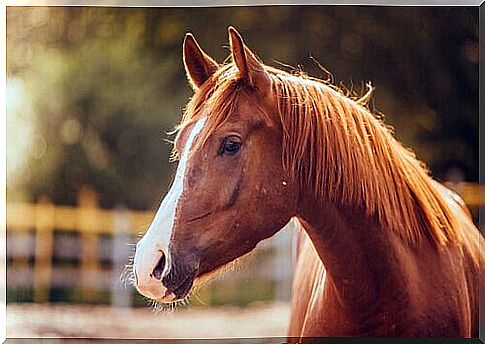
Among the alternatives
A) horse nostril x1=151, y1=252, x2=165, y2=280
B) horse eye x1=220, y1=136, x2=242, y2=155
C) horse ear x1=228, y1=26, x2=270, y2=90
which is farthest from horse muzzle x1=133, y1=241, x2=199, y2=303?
horse ear x1=228, y1=26, x2=270, y2=90

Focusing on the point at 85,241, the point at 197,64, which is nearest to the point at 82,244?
the point at 85,241

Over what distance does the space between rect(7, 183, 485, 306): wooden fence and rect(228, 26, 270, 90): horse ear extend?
442 millimetres

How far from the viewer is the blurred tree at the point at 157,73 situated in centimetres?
160

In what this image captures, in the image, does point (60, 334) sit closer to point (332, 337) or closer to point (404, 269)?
point (332, 337)

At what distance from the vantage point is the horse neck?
4.35ft

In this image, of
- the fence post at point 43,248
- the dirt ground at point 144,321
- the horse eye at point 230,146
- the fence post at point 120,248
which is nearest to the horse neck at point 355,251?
the horse eye at point 230,146

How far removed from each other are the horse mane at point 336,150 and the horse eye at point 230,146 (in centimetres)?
3

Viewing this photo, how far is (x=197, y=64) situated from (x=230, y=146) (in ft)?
0.77

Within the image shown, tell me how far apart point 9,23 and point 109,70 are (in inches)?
10.1

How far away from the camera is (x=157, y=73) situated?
1601 millimetres

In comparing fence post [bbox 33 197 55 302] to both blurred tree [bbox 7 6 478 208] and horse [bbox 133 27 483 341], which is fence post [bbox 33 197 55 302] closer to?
blurred tree [bbox 7 6 478 208]

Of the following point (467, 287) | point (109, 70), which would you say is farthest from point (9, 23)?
point (467, 287)

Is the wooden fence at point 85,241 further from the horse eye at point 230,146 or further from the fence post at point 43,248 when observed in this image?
the horse eye at point 230,146

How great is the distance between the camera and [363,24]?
1.60 metres
